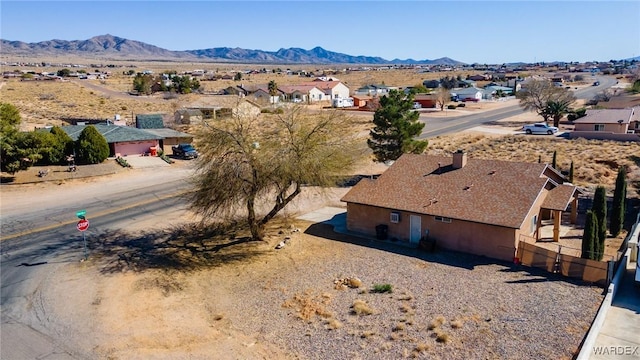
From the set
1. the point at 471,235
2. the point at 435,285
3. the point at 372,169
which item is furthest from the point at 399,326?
the point at 372,169

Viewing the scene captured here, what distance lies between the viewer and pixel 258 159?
2430 centimetres

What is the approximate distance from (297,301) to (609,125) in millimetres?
52871

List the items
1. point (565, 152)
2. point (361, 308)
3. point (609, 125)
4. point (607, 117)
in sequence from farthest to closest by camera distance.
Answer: point (607, 117) < point (609, 125) < point (565, 152) < point (361, 308)

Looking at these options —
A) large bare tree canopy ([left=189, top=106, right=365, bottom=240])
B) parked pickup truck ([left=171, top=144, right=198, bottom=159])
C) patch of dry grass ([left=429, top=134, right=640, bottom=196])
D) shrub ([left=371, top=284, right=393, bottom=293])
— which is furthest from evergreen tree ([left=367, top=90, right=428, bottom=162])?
shrub ([left=371, top=284, right=393, bottom=293])

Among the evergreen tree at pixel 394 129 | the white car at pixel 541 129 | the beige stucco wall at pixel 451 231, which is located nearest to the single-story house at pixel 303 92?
the white car at pixel 541 129

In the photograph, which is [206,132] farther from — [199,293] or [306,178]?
[199,293]

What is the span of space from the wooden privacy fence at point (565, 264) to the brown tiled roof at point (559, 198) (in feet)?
11.7

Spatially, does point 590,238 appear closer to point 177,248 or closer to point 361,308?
point 361,308

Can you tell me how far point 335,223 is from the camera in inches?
1172

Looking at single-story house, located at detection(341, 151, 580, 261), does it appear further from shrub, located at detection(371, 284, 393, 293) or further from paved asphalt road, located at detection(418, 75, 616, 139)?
paved asphalt road, located at detection(418, 75, 616, 139)

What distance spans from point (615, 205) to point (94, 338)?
84.2 ft

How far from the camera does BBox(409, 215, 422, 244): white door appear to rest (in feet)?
83.3

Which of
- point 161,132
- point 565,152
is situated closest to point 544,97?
point 565,152

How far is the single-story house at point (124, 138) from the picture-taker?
4846 centimetres
